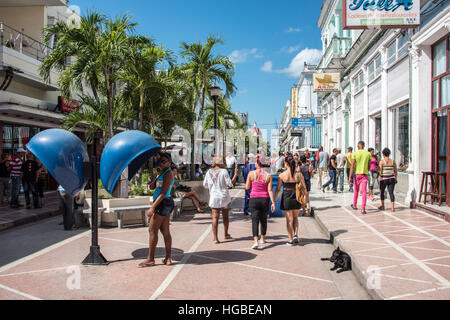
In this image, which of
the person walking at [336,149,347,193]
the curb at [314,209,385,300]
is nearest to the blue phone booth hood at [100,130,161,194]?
the curb at [314,209,385,300]

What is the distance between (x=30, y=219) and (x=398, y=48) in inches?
482

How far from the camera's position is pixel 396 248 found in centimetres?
591

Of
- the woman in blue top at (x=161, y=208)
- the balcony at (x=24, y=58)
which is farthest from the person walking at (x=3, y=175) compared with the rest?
the woman in blue top at (x=161, y=208)

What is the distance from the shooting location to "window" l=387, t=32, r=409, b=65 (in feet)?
36.9

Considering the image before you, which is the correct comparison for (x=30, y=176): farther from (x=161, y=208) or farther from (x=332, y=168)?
(x=332, y=168)

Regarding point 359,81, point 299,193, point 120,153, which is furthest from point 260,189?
point 359,81

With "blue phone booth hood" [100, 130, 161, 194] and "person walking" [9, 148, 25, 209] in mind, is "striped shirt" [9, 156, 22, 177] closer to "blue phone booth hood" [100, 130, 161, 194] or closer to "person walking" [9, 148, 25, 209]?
"person walking" [9, 148, 25, 209]

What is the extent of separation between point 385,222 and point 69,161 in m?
6.61

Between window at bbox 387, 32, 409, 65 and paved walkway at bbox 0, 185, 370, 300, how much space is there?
706 cm

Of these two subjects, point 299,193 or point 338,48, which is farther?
point 338,48

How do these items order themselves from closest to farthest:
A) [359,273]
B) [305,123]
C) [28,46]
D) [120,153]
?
[359,273], [120,153], [28,46], [305,123]

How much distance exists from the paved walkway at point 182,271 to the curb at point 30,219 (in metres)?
1.06

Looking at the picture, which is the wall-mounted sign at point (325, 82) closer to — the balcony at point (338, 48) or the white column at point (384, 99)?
the balcony at point (338, 48)

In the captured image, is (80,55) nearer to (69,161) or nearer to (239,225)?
(69,161)
